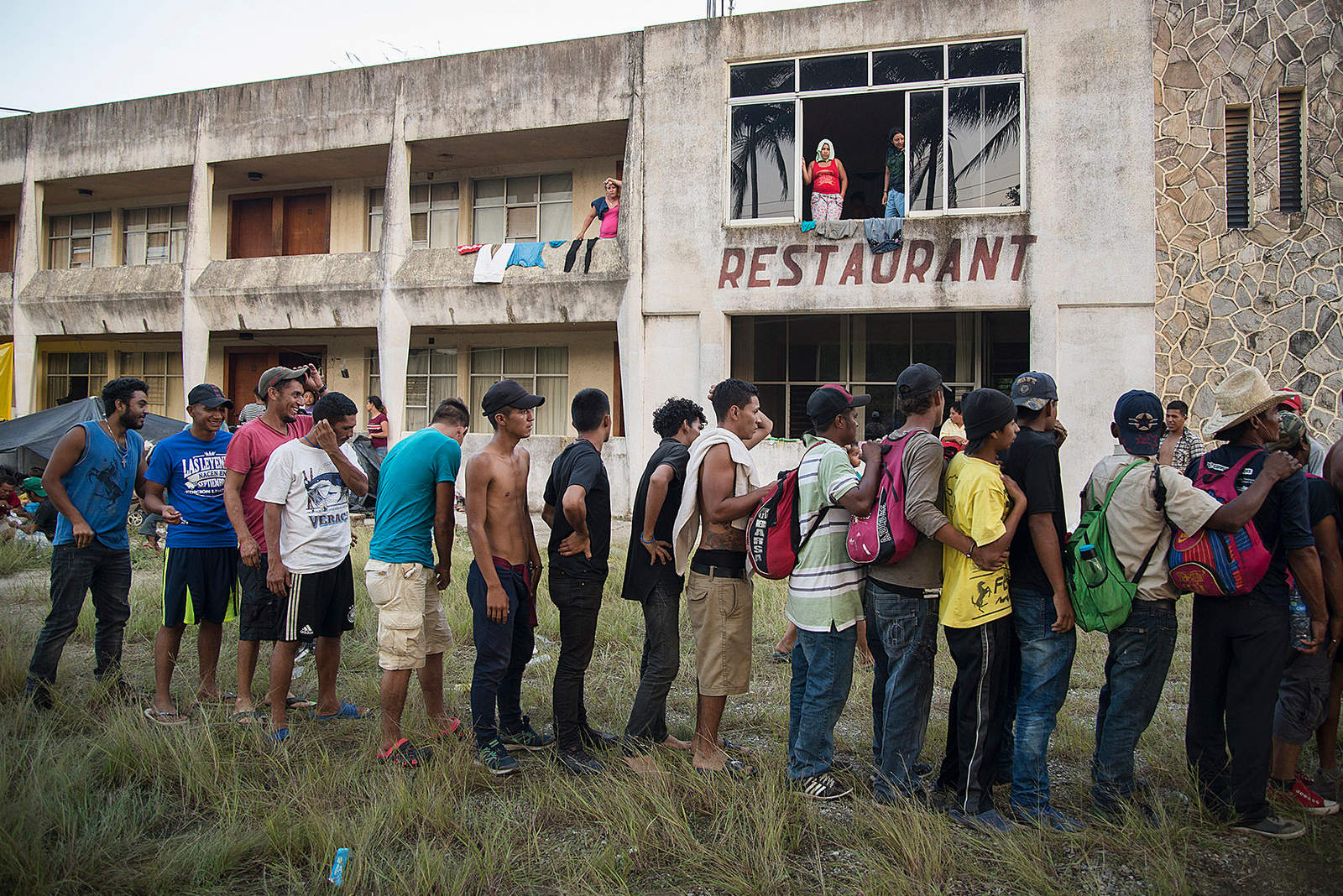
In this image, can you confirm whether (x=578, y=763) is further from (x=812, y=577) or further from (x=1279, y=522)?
(x=1279, y=522)

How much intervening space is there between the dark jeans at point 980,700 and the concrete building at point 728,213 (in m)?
9.92

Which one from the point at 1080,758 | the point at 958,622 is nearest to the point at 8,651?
the point at 958,622

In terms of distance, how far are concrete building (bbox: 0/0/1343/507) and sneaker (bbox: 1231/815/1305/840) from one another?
966cm

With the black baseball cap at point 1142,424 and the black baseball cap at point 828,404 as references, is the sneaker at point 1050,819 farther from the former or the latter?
the black baseball cap at point 828,404

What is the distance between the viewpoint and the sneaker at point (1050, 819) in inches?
143

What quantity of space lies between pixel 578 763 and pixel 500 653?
2.21 ft

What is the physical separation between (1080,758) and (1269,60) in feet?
39.2

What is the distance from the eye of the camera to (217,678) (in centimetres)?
598

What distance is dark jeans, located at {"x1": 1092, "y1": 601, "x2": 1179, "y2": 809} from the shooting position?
3682 mm

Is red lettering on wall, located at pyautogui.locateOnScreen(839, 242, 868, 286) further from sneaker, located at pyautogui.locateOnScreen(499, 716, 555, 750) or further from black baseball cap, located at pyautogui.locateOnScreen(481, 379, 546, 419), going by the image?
sneaker, located at pyautogui.locateOnScreen(499, 716, 555, 750)

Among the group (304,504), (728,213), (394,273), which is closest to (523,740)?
(304,504)

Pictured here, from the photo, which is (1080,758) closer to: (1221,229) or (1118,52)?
(1221,229)

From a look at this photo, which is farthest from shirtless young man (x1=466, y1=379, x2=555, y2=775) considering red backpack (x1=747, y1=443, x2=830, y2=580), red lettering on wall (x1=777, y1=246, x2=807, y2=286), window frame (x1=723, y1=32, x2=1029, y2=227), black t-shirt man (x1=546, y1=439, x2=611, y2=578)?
window frame (x1=723, y1=32, x2=1029, y2=227)

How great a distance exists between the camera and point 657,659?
4.55 metres
